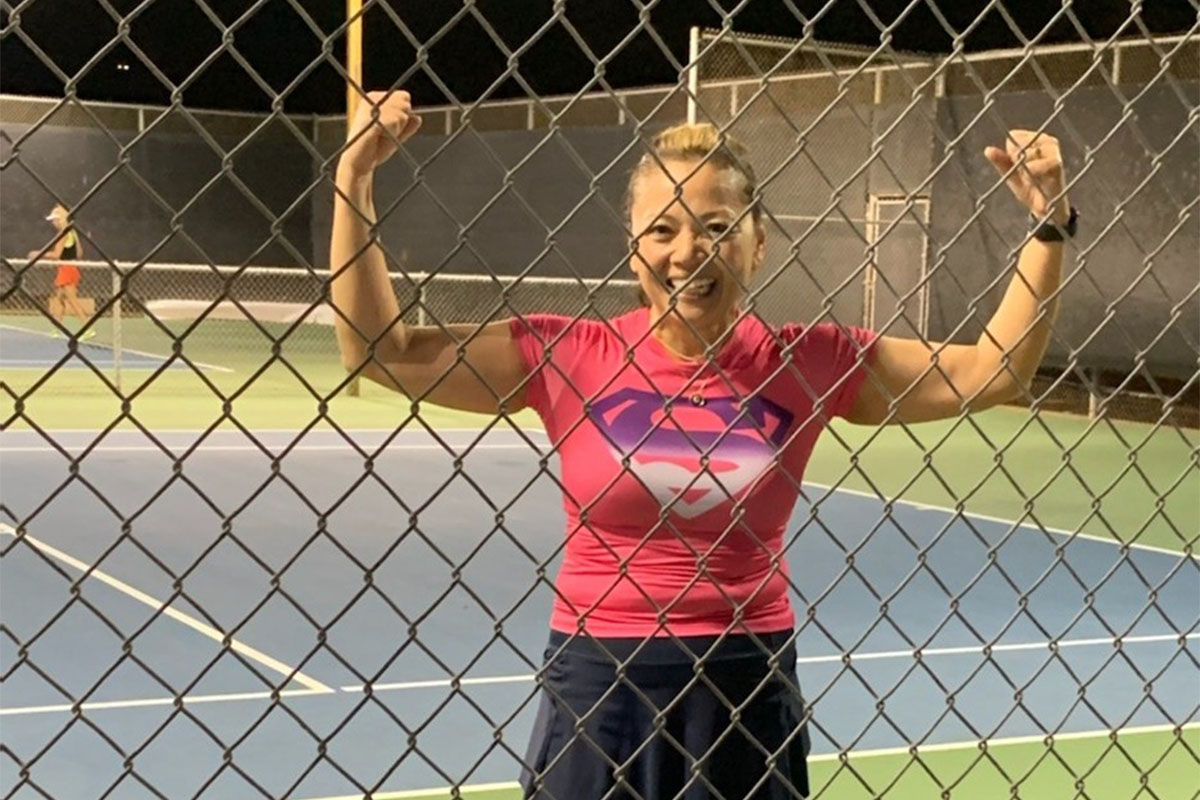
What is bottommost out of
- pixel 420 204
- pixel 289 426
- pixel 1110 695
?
pixel 420 204

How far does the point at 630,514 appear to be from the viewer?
2.19 metres

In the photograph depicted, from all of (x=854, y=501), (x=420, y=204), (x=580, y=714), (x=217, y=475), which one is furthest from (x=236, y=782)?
(x=420, y=204)

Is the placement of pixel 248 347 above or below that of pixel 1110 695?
below

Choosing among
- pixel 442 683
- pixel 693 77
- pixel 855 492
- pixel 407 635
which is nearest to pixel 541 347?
pixel 407 635

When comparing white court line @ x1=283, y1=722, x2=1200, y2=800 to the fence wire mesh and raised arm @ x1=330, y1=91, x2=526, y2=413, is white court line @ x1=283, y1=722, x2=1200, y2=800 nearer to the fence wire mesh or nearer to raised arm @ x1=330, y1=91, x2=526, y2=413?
the fence wire mesh

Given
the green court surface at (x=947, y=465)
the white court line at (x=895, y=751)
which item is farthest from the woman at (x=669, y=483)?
the white court line at (x=895, y=751)

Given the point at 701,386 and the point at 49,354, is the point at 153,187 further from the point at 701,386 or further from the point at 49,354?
the point at 701,386

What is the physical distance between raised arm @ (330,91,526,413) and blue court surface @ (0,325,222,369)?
503 inches

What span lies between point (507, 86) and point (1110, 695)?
20.7m

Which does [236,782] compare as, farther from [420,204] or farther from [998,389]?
[420,204]

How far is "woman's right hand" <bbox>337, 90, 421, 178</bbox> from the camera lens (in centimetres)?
187

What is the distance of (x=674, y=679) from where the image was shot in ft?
7.22

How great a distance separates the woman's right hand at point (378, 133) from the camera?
1.87m

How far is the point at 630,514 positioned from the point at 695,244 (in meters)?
0.42
